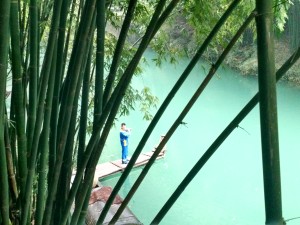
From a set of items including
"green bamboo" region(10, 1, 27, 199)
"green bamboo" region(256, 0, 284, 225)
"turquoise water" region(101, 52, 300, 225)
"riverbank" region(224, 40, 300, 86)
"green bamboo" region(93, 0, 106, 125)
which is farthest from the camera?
"riverbank" region(224, 40, 300, 86)

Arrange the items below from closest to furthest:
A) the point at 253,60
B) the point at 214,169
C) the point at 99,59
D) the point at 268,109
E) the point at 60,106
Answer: the point at 268,109 → the point at 99,59 → the point at 60,106 → the point at 214,169 → the point at 253,60

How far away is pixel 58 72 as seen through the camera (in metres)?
1.03

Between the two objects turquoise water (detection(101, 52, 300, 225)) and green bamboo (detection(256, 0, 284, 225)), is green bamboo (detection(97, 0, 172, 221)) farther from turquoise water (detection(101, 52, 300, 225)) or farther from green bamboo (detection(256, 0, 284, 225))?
turquoise water (detection(101, 52, 300, 225))

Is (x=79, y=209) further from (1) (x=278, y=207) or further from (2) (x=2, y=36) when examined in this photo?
(1) (x=278, y=207)

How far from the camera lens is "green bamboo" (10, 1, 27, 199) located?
0.83 meters

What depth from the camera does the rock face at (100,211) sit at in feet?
10.8

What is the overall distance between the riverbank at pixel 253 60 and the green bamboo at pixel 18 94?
9.07 metres

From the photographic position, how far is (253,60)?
10227 mm

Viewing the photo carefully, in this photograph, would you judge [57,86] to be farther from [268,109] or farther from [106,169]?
[106,169]

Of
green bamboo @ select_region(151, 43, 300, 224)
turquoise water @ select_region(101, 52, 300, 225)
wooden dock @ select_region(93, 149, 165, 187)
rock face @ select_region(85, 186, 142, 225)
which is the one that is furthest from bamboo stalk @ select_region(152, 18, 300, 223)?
wooden dock @ select_region(93, 149, 165, 187)

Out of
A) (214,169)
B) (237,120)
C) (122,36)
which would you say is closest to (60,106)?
(122,36)

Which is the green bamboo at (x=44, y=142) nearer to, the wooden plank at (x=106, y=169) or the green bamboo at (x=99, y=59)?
the green bamboo at (x=99, y=59)

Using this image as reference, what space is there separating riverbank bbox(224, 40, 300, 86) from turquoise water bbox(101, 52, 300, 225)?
570 millimetres

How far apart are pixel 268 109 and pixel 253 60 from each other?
10.1 m
